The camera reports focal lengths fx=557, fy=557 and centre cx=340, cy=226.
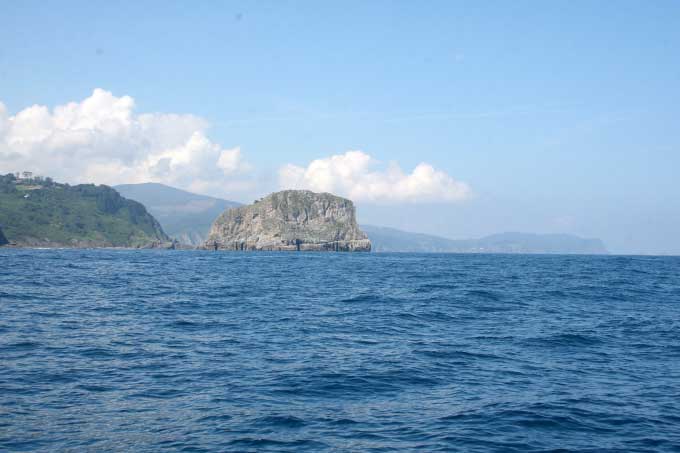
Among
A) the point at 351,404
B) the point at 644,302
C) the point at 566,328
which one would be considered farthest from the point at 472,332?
the point at 644,302

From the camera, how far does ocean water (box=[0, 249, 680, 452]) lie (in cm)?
1447

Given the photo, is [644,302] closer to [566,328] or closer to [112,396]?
[566,328]

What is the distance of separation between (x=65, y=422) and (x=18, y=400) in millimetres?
2938

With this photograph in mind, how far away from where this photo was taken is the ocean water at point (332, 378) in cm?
1447

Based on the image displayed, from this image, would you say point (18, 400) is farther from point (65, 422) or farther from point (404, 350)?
point (404, 350)

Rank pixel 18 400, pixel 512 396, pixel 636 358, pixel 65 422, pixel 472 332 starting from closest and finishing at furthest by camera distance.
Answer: pixel 65 422
pixel 18 400
pixel 512 396
pixel 636 358
pixel 472 332

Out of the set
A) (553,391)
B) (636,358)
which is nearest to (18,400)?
(553,391)

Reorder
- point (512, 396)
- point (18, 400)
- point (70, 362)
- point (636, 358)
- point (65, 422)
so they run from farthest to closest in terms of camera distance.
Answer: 1. point (636, 358)
2. point (70, 362)
3. point (512, 396)
4. point (18, 400)
5. point (65, 422)

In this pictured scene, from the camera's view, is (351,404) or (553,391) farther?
(553,391)

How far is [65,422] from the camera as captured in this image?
15016 mm

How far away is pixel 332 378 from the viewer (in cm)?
2022

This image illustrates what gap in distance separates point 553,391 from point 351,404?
23.8 ft

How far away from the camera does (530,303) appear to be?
45.0 meters

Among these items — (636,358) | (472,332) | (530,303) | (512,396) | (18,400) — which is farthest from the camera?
(530,303)
